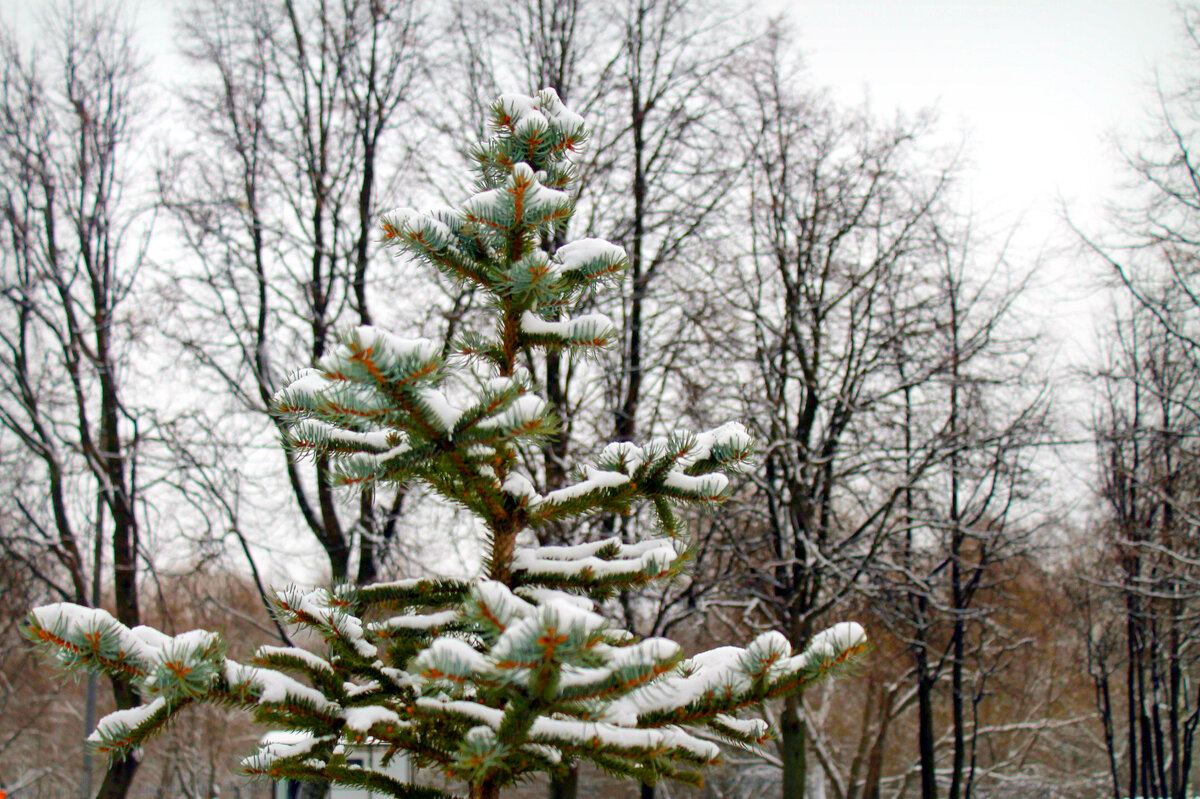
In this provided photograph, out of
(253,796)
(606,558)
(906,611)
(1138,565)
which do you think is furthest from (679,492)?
(253,796)

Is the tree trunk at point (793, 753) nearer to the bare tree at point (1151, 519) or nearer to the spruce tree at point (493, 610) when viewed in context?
the bare tree at point (1151, 519)

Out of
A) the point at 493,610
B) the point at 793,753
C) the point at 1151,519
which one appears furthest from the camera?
the point at 1151,519

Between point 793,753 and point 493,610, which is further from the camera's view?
point 793,753

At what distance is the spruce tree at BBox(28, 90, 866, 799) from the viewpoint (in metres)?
1.40

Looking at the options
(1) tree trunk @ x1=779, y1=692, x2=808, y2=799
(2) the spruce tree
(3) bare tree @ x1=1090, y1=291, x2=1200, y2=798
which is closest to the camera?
(2) the spruce tree

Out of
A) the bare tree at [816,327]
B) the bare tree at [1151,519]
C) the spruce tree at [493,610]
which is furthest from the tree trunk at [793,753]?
the spruce tree at [493,610]

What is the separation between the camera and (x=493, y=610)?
1.35m

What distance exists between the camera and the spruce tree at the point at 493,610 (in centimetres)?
140

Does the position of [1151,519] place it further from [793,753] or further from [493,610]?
[493,610]

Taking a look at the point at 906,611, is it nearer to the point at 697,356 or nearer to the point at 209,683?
the point at 697,356

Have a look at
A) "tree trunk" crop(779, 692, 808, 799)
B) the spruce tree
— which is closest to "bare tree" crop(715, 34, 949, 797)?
"tree trunk" crop(779, 692, 808, 799)

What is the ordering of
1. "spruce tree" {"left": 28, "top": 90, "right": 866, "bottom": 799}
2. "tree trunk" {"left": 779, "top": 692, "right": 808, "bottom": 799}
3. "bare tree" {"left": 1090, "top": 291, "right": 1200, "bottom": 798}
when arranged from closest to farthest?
"spruce tree" {"left": 28, "top": 90, "right": 866, "bottom": 799}, "tree trunk" {"left": 779, "top": 692, "right": 808, "bottom": 799}, "bare tree" {"left": 1090, "top": 291, "right": 1200, "bottom": 798}

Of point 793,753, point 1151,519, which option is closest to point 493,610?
point 793,753

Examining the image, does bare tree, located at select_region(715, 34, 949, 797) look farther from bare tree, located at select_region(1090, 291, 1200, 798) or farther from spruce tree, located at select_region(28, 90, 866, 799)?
spruce tree, located at select_region(28, 90, 866, 799)
